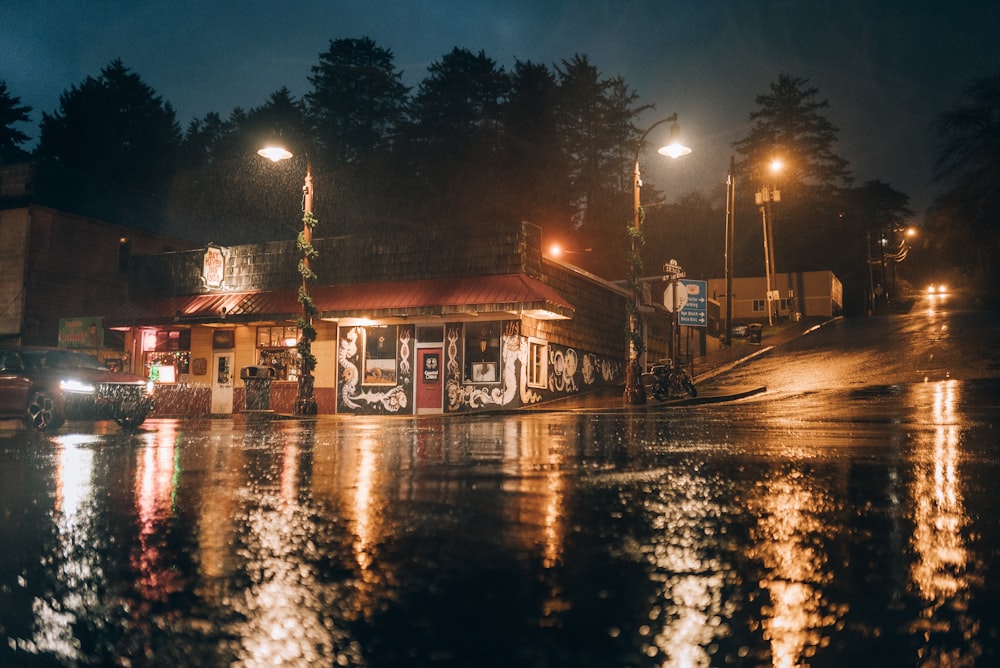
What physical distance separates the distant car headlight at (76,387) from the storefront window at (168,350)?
742 inches

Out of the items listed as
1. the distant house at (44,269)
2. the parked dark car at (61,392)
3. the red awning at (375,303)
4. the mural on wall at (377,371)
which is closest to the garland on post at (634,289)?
the red awning at (375,303)

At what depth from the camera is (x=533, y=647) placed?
2.38 m

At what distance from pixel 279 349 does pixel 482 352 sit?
9033mm

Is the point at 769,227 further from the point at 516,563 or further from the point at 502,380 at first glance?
the point at 516,563

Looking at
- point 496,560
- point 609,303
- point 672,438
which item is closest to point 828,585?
point 496,560

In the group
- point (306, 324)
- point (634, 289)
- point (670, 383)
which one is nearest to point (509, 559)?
point (634, 289)

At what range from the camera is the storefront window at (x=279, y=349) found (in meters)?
32.6

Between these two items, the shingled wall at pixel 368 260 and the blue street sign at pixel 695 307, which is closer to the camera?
the shingled wall at pixel 368 260

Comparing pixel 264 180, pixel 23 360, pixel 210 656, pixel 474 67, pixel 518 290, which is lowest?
pixel 210 656

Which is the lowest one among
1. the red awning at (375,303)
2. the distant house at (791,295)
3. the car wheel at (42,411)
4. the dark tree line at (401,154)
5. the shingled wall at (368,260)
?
the car wheel at (42,411)

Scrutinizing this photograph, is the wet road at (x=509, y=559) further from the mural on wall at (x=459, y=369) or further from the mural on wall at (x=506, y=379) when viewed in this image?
the mural on wall at (x=459, y=369)

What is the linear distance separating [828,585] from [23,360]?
58.5 feet

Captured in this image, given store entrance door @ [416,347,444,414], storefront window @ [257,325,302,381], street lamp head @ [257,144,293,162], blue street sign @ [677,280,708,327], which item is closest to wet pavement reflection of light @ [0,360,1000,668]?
street lamp head @ [257,144,293,162]

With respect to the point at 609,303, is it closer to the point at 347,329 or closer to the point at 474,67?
the point at 347,329
